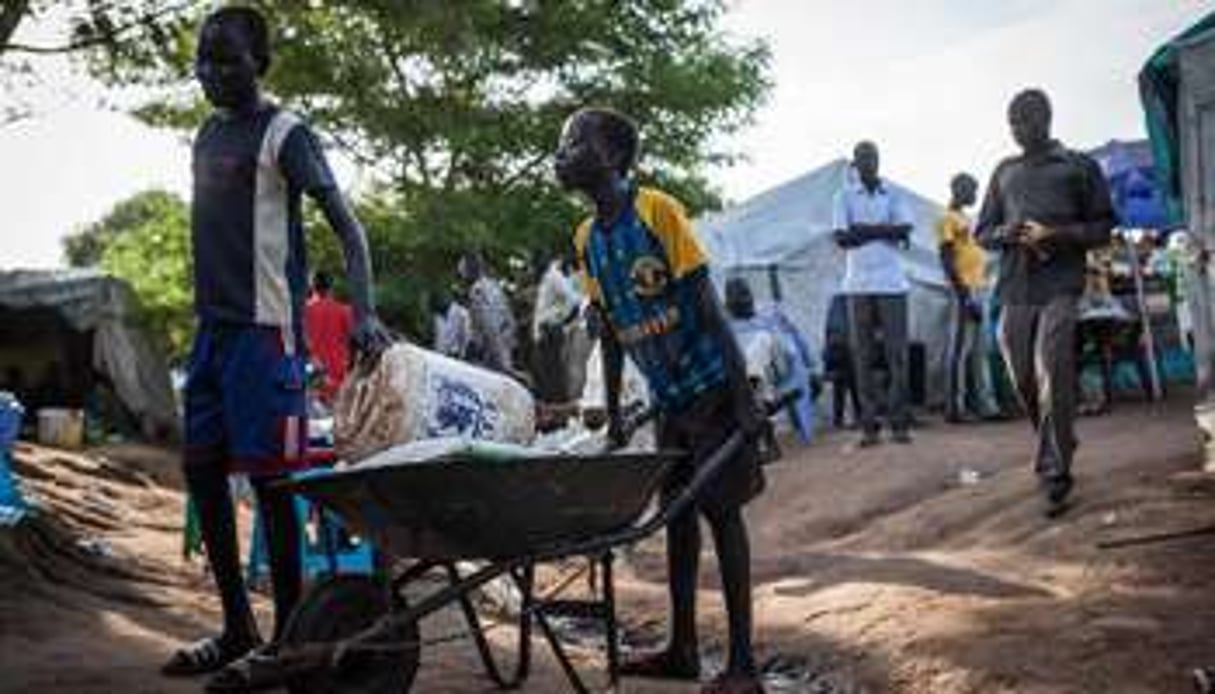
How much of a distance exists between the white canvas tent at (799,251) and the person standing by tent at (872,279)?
4.77 metres

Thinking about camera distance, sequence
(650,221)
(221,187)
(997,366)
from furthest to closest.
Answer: (997,366), (650,221), (221,187)

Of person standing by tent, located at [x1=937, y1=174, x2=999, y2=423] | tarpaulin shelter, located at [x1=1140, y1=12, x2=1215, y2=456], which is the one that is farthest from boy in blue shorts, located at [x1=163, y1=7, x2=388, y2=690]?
person standing by tent, located at [x1=937, y1=174, x2=999, y2=423]

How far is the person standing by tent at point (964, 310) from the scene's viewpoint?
12.0 m

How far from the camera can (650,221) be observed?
185 inches

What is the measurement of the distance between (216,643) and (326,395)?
18.0 ft

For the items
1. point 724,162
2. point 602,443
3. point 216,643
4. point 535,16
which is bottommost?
point 216,643

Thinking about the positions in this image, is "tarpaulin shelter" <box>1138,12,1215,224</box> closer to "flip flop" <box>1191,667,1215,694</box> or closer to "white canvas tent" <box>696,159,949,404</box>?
"flip flop" <box>1191,667,1215,694</box>

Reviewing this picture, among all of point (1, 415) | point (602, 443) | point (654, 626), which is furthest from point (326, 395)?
point (602, 443)

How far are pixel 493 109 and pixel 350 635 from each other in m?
15.7

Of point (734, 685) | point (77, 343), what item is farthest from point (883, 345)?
point (77, 343)

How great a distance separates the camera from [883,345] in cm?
1103

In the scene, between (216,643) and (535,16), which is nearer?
(216,643)

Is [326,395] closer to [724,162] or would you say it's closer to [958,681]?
[958,681]

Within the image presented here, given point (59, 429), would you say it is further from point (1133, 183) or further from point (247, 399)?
point (247, 399)
